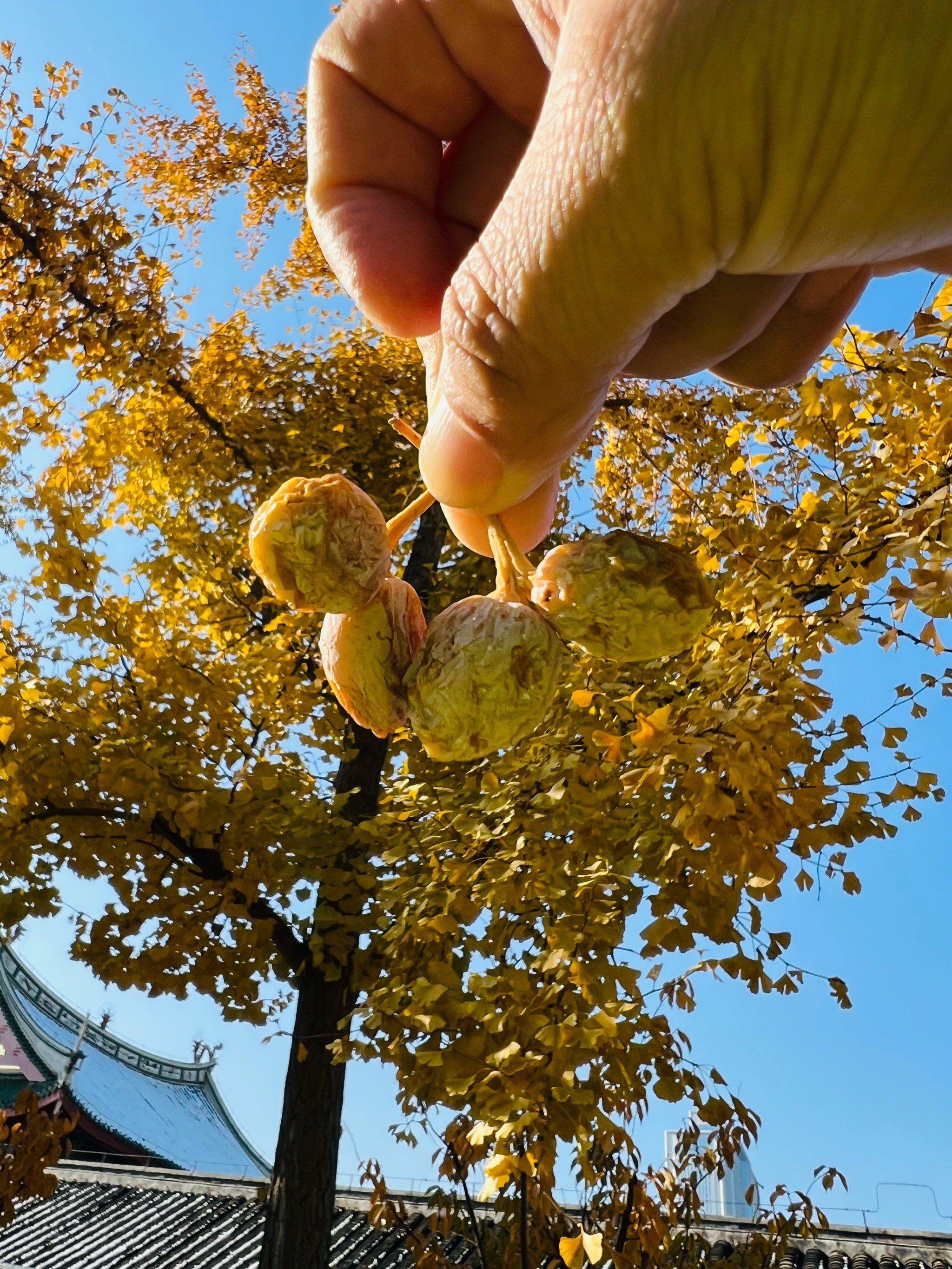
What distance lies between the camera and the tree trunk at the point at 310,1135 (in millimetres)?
4012

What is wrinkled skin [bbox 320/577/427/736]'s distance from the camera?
77 centimetres

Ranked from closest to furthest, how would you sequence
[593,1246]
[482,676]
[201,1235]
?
[482,676] < [593,1246] < [201,1235]

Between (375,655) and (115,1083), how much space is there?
54.7 ft

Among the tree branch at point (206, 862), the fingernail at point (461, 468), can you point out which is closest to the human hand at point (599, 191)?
the fingernail at point (461, 468)

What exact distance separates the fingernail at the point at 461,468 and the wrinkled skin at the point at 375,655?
0.30ft

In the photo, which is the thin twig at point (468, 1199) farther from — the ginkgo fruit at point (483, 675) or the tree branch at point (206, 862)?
the ginkgo fruit at point (483, 675)

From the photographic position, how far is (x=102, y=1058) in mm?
14883

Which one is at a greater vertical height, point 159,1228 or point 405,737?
point 405,737

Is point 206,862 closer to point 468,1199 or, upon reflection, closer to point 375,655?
point 468,1199

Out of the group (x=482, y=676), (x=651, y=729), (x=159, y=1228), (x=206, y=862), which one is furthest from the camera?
(x=159, y=1228)

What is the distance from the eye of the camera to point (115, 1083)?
1483 cm

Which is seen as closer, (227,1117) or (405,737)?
(405,737)

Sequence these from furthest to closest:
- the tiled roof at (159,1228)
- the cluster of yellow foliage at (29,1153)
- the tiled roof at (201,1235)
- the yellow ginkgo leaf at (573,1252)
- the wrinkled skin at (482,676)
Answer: the tiled roof at (159,1228), the tiled roof at (201,1235), the cluster of yellow foliage at (29,1153), the yellow ginkgo leaf at (573,1252), the wrinkled skin at (482,676)

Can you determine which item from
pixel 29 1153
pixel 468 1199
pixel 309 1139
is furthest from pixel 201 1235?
Answer: pixel 468 1199
